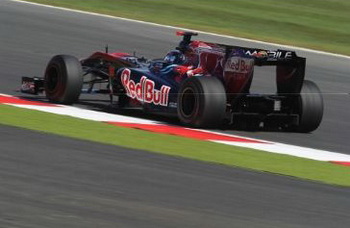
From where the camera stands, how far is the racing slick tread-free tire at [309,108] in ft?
41.3

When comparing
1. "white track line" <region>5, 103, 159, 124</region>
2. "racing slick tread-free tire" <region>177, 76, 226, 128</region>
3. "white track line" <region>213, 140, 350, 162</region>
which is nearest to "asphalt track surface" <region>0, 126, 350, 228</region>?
"white track line" <region>213, 140, 350, 162</region>

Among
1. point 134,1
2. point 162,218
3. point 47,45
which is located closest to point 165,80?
point 162,218

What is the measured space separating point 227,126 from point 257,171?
12.6ft

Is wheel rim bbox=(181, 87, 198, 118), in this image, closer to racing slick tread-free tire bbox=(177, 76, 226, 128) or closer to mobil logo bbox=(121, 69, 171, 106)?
racing slick tread-free tire bbox=(177, 76, 226, 128)

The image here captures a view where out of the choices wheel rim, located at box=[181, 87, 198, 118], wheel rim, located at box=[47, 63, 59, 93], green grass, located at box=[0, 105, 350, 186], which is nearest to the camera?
green grass, located at box=[0, 105, 350, 186]

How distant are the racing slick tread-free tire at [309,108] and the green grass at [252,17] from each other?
11.5m

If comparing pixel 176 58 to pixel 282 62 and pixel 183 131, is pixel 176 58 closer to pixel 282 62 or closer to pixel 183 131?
pixel 183 131

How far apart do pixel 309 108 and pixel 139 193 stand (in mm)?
5800

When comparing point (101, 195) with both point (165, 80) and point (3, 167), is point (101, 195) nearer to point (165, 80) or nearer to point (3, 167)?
point (3, 167)

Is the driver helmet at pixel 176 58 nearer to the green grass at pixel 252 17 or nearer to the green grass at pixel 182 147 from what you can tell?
the green grass at pixel 182 147

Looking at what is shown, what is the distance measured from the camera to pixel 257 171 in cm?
907

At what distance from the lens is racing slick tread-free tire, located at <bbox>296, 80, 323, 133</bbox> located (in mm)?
12586

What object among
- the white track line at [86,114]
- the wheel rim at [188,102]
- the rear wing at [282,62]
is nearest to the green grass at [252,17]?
the rear wing at [282,62]

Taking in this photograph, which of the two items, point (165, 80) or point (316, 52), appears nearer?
point (165, 80)
